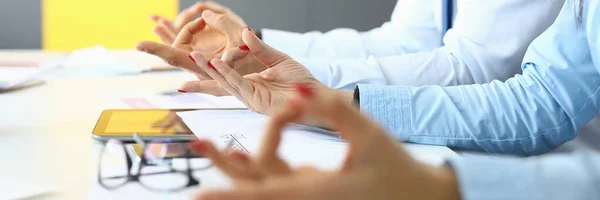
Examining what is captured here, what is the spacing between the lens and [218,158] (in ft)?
1.22

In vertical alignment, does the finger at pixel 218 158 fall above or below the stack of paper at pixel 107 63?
above

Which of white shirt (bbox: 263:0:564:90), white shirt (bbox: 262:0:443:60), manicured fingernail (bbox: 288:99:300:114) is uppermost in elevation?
manicured fingernail (bbox: 288:99:300:114)

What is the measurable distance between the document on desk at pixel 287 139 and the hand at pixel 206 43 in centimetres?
7

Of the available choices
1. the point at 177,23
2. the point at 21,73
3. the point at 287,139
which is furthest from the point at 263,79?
the point at 21,73

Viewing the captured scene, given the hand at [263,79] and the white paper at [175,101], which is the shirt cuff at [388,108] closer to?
the hand at [263,79]

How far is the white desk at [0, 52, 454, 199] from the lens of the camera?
1.79 feet

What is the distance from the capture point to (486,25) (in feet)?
2.88

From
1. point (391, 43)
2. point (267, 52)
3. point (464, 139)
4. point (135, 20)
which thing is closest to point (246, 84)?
point (267, 52)

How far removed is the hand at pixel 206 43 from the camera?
2.60ft

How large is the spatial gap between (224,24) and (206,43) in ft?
0.37

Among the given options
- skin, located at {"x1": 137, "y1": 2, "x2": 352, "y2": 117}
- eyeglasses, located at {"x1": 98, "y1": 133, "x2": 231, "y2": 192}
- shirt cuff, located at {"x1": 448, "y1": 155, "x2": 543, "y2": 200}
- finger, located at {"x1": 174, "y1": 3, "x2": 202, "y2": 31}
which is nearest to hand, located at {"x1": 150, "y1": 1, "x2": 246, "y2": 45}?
finger, located at {"x1": 174, "y1": 3, "x2": 202, "y2": 31}

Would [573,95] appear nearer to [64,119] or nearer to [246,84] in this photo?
[246,84]

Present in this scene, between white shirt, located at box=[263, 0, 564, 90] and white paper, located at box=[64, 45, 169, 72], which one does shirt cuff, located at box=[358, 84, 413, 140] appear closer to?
white shirt, located at box=[263, 0, 564, 90]

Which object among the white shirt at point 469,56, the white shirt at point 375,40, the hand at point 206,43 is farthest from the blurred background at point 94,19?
the white shirt at point 469,56
